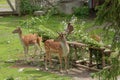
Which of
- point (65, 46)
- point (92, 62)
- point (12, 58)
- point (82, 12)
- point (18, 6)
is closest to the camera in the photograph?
point (65, 46)

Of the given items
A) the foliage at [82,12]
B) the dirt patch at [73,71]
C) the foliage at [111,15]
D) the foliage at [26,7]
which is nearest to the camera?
the foliage at [111,15]

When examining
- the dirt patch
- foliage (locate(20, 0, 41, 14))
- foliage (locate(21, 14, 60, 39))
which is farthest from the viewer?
foliage (locate(20, 0, 41, 14))

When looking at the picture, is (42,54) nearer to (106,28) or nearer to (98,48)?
(98,48)

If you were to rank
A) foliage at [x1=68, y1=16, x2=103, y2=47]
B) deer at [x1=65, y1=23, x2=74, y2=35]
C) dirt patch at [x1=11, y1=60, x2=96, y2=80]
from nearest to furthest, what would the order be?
dirt patch at [x1=11, y1=60, x2=96, y2=80]
foliage at [x1=68, y1=16, x2=103, y2=47]
deer at [x1=65, y1=23, x2=74, y2=35]

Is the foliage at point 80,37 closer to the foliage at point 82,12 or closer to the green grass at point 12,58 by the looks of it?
Answer: the green grass at point 12,58

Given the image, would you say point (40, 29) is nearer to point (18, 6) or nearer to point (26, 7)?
point (18, 6)

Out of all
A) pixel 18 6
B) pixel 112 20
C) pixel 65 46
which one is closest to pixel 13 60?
pixel 65 46

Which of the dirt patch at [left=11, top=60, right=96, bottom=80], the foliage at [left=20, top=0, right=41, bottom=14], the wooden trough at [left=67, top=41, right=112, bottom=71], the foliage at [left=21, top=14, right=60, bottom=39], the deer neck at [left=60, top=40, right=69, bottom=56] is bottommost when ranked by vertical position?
the dirt patch at [left=11, top=60, right=96, bottom=80]

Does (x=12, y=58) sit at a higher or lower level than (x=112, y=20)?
lower

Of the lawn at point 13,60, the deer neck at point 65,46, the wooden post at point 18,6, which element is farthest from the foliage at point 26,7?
the deer neck at point 65,46

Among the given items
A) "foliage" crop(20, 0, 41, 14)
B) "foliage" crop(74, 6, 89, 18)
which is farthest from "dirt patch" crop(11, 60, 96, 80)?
"foliage" crop(20, 0, 41, 14)

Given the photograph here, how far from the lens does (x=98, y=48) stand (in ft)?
33.7

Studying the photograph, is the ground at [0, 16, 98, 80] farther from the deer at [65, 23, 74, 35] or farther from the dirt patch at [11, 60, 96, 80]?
the deer at [65, 23, 74, 35]

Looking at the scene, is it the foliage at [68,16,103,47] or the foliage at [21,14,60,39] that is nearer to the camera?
the foliage at [68,16,103,47]
